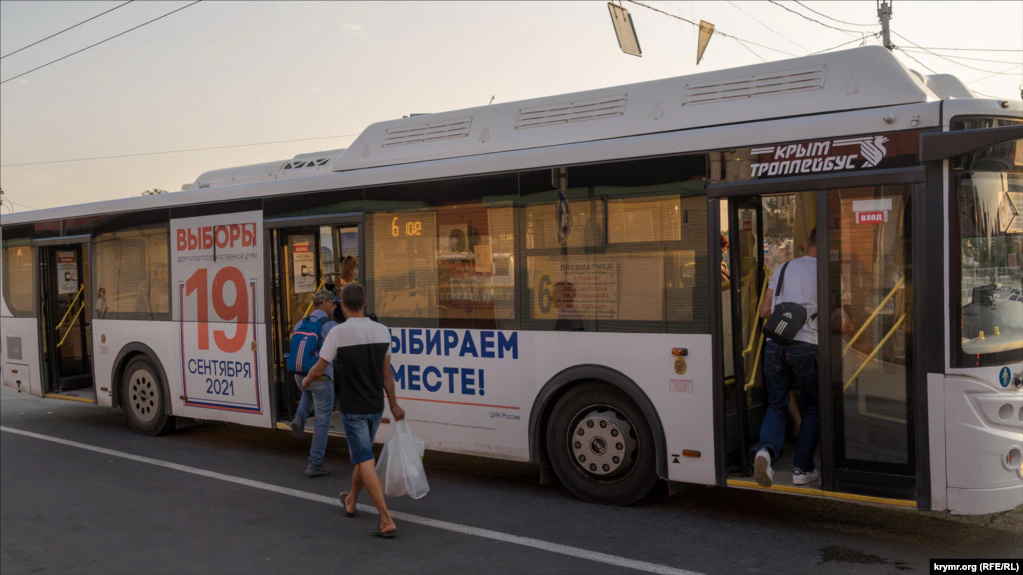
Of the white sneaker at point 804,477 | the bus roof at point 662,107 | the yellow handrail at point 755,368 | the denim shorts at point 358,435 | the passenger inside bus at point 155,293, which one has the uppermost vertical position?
the bus roof at point 662,107

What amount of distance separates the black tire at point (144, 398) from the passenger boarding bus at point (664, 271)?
0.78m

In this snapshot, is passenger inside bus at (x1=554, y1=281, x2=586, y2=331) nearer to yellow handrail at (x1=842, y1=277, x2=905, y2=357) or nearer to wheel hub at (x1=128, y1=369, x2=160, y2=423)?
yellow handrail at (x1=842, y1=277, x2=905, y2=357)

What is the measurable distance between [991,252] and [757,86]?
2.02 metres

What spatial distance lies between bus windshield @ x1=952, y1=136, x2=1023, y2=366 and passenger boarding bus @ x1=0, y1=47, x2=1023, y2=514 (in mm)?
18

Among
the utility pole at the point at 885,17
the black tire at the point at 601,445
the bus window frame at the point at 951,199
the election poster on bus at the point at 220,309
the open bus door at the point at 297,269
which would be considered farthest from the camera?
the utility pole at the point at 885,17

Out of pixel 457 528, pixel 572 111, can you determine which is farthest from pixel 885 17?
pixel 457 528

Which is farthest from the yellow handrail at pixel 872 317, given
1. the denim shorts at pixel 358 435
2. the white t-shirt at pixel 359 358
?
the denim shorts at pixel 358 435

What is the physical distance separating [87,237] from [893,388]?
9861 mm

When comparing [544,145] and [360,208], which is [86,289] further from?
[544,145]

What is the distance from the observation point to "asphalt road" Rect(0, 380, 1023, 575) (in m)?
5.66

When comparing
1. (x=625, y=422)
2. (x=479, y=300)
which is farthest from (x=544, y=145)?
(x=625, y=422)

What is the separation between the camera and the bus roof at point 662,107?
598 cm

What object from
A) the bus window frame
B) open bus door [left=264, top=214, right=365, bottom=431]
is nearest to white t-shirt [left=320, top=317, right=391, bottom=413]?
open bus door [left=264, top=214, right=365, bottom=431]

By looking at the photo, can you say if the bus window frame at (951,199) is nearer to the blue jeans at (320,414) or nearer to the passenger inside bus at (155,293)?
the blue jeans at (320,414)
